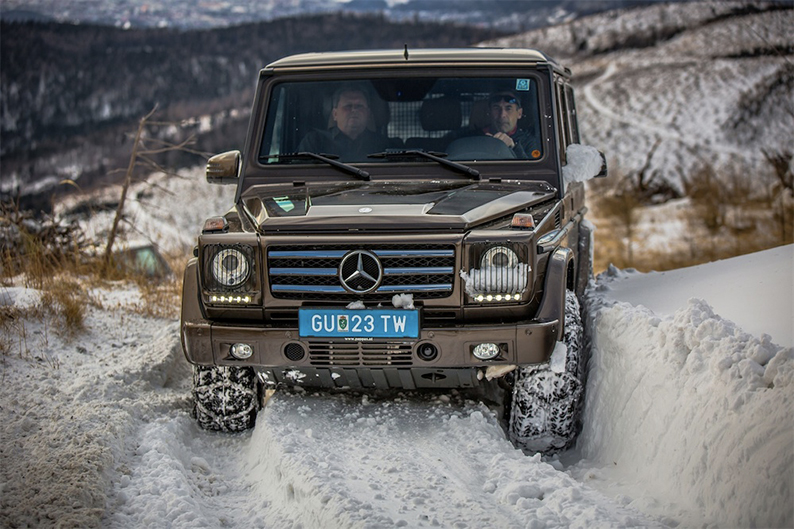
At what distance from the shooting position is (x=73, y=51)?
59.3 m

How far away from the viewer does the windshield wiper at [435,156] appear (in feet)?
15.3

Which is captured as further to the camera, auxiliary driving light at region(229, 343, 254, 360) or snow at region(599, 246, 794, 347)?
auxiliary driving light at region(229, 343, 254, 360)

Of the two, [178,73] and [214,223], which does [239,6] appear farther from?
[178,73]

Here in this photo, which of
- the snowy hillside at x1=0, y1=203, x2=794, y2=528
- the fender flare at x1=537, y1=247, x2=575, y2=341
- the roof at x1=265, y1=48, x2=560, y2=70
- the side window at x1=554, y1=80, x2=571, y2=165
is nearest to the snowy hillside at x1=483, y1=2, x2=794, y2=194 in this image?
the side window at x1=554, y1=80, x2=571, y2=165

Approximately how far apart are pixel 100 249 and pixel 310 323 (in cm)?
653

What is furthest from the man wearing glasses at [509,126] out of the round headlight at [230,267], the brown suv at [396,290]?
the round headlight at [230,267]

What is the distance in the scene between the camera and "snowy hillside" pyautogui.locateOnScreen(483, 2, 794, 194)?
46.3 metres

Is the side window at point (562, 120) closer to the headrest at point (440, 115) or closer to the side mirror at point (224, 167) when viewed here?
the headrest at point (440, 115)

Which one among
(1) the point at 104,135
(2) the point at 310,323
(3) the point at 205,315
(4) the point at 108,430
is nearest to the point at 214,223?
(3) the point at 205,315

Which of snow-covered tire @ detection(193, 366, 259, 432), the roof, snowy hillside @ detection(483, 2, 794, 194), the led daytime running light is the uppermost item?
the roof

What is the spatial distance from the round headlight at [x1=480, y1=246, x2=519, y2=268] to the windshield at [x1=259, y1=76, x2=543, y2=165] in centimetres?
111

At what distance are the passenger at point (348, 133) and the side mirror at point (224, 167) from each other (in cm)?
40

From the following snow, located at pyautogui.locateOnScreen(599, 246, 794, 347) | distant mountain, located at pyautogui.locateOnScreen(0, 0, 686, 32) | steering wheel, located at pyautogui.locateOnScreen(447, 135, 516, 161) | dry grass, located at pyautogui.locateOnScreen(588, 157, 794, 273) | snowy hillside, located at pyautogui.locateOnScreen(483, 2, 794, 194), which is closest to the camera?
snow, located at pyautogui.locateOnScreen(599, 246, 794, 347)

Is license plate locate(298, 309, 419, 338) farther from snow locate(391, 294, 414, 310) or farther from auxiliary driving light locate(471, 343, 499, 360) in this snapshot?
auxiliary driving light locate(471, 343, 499, 360)
